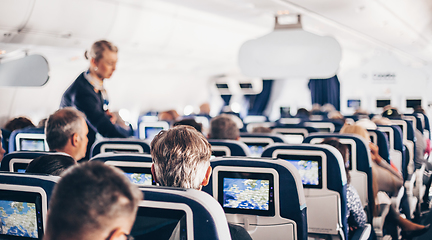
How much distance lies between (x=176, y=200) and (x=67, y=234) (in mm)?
423

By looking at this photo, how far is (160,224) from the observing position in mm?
1314

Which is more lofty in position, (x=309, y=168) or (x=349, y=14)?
(x=349, y=14)

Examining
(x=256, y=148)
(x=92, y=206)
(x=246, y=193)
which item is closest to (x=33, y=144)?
(x=256, y=148)

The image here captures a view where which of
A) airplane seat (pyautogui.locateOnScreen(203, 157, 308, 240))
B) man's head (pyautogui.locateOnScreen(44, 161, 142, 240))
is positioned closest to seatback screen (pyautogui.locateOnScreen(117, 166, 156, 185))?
airplane seat (pyautogui.locateOnScreen(203, 157, 308, 240))

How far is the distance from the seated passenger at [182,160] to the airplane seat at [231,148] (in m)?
1.47

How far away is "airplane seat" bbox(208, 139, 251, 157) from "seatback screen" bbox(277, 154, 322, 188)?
30cm

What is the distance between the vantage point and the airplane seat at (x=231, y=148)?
Answer: 10.4 ft

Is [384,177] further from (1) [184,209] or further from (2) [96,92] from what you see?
(1) [184,209]

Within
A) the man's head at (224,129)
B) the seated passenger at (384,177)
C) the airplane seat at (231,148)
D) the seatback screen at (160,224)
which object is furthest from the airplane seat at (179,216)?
the seated passenger at (384,177)

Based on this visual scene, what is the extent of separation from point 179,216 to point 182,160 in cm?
39

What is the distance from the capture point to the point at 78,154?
2924 mm

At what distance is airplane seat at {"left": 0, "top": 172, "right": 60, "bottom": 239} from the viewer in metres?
1.57

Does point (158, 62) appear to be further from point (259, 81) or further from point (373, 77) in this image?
point (373, 77)

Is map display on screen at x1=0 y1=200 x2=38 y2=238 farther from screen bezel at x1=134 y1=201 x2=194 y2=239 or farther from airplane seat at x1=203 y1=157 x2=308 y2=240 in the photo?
airplane seat at x1=203 y1=157 x2=308 y2=240
